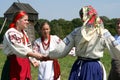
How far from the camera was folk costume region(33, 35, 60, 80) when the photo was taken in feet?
23.4

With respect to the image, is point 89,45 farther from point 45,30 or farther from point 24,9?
point 24,9

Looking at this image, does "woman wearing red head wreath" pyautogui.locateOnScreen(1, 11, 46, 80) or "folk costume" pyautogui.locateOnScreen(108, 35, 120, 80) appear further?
"folk costume" pyautogui.locateOnScreen(108, 35, 120, 80)

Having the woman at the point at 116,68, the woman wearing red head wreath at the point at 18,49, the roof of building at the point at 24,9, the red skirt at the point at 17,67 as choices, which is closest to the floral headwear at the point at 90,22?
the woman wearing red head wreath at the point at 18,49

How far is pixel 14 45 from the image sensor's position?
18.3ft

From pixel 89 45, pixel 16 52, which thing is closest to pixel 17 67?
pixel 16 52

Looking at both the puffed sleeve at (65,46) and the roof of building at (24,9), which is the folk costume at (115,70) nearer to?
the puffed sleeve at (65,46)

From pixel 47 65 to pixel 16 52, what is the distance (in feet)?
5.53

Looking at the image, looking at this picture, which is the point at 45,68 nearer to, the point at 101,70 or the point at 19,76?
the point at 19,76

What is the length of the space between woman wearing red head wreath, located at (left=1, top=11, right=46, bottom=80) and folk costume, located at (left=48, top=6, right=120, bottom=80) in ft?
1.57

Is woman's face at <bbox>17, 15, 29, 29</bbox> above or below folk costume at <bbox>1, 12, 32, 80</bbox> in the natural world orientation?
above

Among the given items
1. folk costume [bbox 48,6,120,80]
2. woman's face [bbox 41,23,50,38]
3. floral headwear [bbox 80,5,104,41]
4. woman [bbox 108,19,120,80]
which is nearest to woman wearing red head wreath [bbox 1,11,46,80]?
folk costume [bbox 48,6,120,80]

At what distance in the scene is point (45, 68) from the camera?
23.6ft

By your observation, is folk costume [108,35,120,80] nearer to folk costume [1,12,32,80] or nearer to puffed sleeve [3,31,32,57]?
folk costume [1,12,32,80]

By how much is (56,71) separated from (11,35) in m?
1.73
